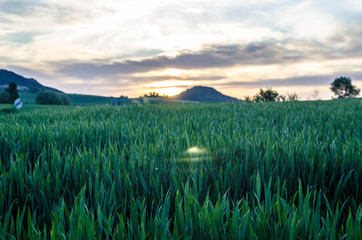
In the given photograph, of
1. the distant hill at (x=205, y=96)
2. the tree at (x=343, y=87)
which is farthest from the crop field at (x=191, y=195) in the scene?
the tree at (x=343, y=87)

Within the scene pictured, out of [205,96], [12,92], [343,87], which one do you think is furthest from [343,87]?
[12,92]

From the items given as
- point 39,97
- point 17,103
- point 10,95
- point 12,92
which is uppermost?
point 12,92

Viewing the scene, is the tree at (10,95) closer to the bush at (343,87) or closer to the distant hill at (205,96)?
the distant hill at (205,96)

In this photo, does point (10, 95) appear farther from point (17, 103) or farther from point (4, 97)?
point (17, 103)

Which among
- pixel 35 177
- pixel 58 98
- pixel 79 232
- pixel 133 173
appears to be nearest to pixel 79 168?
pixel 35 177

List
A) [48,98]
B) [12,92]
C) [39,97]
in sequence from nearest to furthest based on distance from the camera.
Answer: [12,92]
[39,97]
[48,98]

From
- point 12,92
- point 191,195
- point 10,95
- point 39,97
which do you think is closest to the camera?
point 191,195

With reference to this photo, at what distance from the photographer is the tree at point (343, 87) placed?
287 feet

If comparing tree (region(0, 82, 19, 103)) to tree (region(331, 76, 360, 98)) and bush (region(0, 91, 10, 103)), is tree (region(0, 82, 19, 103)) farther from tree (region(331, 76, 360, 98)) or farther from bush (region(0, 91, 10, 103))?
tree (region(331, 76, 360, 98))

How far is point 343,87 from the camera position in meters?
89.1

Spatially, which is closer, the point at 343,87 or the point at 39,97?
the point at 39,97

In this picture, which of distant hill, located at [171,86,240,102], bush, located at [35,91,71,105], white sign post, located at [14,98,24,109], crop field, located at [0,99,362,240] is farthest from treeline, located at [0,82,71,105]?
crop field, located at [0,99,362,240]

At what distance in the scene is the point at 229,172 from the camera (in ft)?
5.69

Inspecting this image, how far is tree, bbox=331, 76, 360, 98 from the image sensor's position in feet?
287
